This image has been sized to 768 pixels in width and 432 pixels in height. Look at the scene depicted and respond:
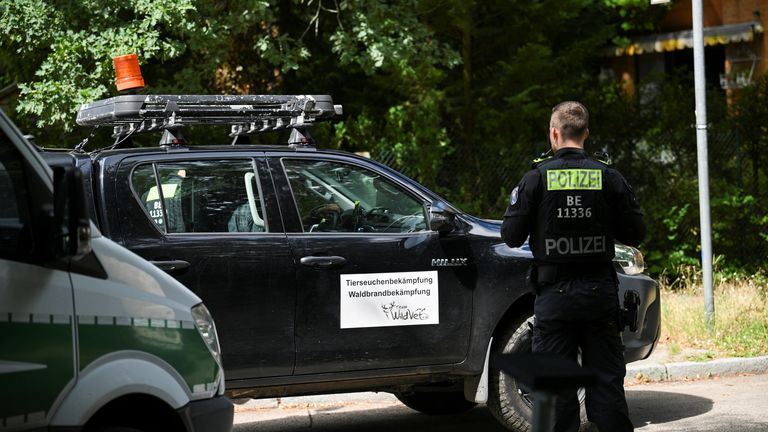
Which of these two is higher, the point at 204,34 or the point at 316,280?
the point at 204,34

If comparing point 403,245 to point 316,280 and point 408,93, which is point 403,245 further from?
point 408,93

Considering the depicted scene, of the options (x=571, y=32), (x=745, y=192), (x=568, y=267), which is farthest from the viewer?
(x=571, y=32)

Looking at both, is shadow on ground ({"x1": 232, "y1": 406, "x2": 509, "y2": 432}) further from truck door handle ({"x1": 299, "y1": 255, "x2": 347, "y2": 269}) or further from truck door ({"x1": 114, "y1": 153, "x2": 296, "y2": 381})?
truck door handle ({"x1": 299, "y1": 255, "x2": 347, "y2": 269})

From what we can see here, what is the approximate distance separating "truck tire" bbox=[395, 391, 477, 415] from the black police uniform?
2.72m

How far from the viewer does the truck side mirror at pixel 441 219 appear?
6.80m

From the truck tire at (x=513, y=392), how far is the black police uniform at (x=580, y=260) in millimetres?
1385

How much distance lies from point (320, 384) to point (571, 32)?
43.2ft

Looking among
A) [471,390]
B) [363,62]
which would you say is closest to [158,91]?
[363,62]

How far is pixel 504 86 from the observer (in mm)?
16234

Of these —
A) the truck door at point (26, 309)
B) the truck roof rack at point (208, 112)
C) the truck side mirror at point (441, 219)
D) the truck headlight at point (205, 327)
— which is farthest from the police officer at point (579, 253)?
the truck door at point (26, 309)

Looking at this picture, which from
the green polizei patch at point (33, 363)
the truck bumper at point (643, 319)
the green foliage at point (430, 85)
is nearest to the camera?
the green polizei patch at point (33, 363)

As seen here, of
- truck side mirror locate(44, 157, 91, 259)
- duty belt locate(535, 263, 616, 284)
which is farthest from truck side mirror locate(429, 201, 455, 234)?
truck side mirror locate(44, 157, 91, 259)

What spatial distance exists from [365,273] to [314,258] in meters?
0.33

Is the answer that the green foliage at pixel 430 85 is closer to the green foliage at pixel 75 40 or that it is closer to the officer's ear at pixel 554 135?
the green foliage at pixel 75 40
